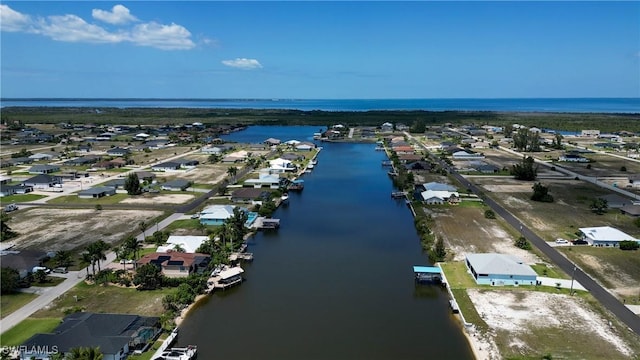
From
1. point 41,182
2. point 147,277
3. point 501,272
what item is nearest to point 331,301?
point 501,272

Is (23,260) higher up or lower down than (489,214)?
higher up

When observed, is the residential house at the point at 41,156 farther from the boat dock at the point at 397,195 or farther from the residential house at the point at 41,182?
the boat dock at the point at 397,195

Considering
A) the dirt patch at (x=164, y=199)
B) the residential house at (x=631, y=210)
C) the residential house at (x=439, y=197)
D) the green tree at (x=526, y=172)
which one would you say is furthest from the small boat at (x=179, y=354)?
the green tree at (x=526, y=172)

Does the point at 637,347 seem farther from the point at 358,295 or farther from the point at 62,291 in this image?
the point at 62,291

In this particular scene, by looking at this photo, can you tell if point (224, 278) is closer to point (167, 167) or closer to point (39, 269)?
point (39, 269)

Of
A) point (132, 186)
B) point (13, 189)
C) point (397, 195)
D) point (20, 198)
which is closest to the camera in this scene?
point (20, 198)
